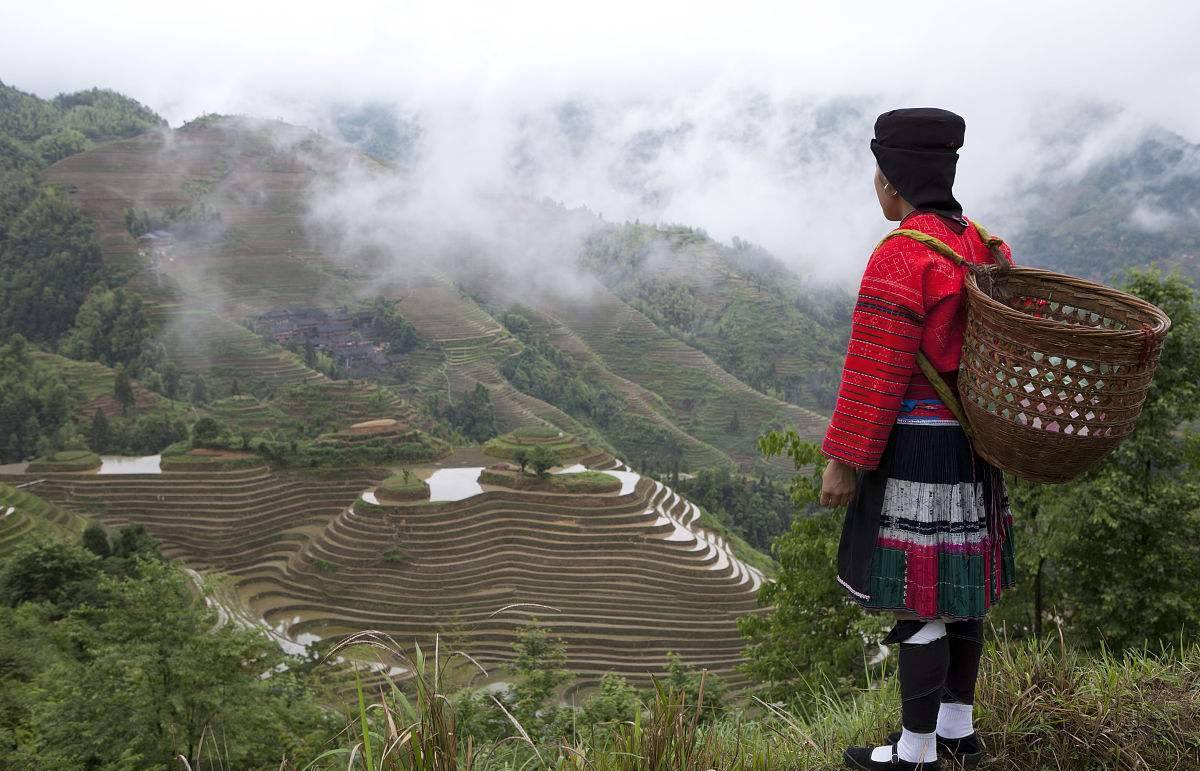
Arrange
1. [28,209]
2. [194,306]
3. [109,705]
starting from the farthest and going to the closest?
[28,209]
[194,306]
[109,705]

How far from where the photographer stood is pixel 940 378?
4.87 feet

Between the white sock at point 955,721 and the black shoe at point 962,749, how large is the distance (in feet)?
0.03

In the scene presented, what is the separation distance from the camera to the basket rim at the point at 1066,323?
122 cm

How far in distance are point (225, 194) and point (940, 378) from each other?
69169 millimetres

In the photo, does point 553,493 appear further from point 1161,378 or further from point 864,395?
point 864,395

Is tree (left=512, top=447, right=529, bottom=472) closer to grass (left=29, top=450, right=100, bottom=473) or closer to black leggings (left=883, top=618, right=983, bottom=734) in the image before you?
grass (left=29, top=450, right=100, bottom=473)

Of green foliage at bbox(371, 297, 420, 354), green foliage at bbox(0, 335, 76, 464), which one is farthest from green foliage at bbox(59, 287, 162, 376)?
green foliage at bbox(371, 297, 420, 354)

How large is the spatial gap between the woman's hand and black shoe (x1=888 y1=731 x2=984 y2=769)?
0.58 metres

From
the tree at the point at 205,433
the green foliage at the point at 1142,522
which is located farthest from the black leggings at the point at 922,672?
the tree at the point at 205,433

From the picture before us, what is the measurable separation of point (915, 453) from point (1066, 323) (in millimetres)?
343

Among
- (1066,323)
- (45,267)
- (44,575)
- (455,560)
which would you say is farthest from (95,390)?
(1066,323)

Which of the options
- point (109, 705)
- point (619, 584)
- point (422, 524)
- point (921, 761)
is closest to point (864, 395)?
point (921, 761)

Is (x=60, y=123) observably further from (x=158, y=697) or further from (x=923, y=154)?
(x=923, y=154)

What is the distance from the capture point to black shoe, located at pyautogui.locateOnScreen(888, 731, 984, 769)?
5.56 feet
